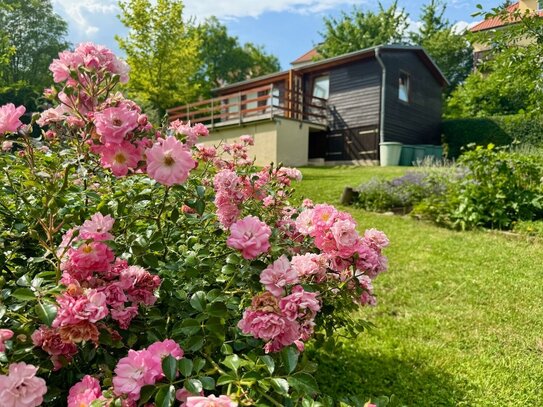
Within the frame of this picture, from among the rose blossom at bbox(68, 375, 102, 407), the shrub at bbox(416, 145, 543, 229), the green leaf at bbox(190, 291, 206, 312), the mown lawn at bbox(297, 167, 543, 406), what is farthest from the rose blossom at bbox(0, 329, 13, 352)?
the shrub at bbox(416, 145, 543, 229)

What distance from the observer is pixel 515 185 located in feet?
18.7

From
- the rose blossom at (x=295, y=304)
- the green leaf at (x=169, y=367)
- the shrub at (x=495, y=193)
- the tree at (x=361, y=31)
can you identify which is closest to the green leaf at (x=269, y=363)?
the rose blossom at (x=295, y=304)

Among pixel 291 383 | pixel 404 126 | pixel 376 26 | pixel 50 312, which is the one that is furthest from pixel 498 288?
pixel 376 26

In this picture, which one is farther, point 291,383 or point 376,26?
point 376,26

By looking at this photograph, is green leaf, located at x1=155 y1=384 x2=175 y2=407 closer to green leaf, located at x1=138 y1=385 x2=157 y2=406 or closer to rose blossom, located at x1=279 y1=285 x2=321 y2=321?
green leaf, located at x1=138 y1=385 x2=157 y2=406

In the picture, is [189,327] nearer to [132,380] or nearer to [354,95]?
[132,380]

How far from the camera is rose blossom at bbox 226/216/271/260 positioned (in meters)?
1.11

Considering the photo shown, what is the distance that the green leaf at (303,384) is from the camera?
36.9 inches

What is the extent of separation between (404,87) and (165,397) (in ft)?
56.2

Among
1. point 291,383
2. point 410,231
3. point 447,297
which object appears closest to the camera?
point 291,383

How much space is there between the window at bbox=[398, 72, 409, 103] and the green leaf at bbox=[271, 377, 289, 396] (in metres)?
16.4

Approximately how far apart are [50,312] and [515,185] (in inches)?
242

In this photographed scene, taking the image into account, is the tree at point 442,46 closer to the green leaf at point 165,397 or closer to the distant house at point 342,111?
the distant house at point 342,111

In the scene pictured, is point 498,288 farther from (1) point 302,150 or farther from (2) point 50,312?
(1) point 302,150
